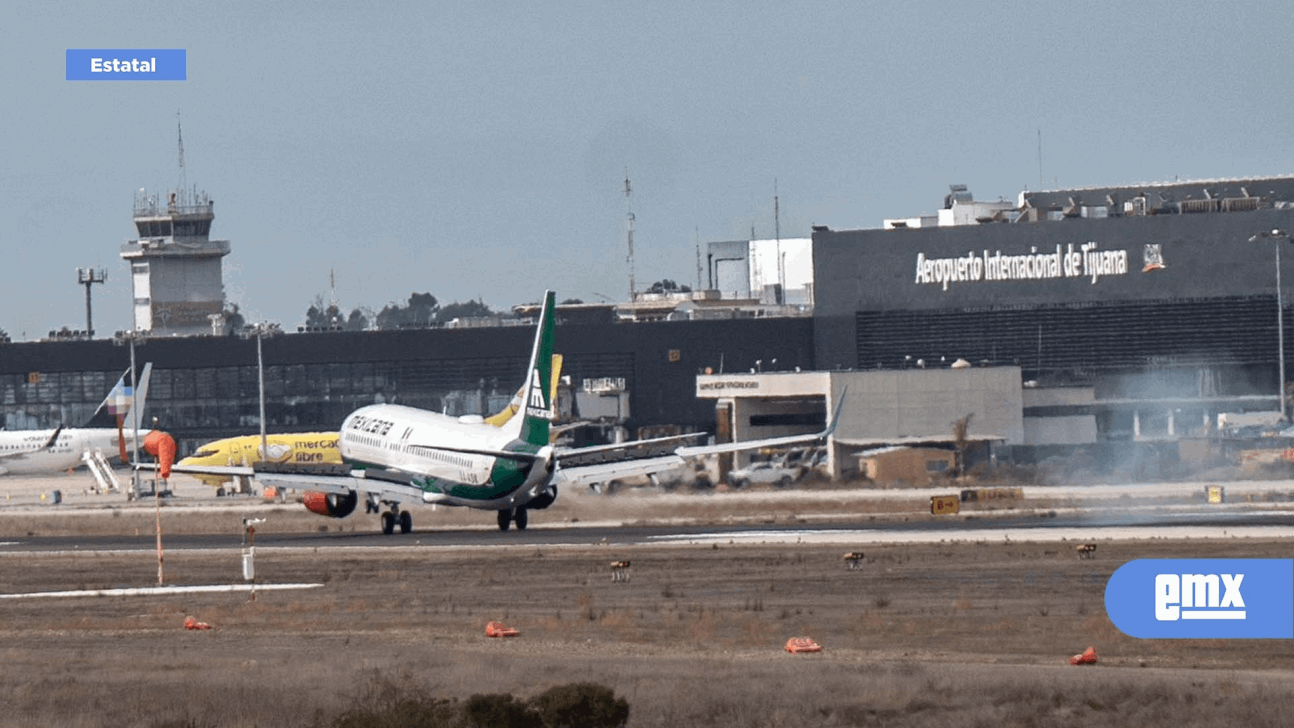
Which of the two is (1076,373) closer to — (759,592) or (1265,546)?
(1265,546)

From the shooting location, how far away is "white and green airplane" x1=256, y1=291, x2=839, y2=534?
7256 centimetres

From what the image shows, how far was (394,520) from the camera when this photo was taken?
77.6m

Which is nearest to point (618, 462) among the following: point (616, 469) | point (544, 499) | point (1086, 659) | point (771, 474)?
point (616, 469)

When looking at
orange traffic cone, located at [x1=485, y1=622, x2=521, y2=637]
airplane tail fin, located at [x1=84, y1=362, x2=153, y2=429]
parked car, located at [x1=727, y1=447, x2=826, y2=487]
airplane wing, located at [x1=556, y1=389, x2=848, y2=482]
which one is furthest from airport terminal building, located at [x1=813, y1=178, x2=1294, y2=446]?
orange traffic cone, located at [x1=485, y1=622, x2=521, y2=637]

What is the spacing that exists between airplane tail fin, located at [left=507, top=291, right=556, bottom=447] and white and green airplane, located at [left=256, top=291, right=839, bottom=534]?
0.12 feet

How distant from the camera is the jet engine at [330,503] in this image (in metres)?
79.4

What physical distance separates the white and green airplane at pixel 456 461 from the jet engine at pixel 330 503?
4cm

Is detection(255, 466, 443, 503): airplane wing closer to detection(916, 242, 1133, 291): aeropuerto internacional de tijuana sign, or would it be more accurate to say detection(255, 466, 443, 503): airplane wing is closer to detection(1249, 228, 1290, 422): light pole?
detection(1249, 228, 1290, 422): light pole

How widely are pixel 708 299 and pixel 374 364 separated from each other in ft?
115

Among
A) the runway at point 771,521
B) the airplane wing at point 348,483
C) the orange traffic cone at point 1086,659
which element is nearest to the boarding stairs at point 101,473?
the runway at point 771,521

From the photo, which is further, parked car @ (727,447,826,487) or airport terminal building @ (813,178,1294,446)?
airport terminal building @ (813,178,1294,446)

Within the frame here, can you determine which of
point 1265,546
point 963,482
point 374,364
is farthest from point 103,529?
point 374,364

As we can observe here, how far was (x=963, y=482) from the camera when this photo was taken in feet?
336

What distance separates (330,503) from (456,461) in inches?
317
